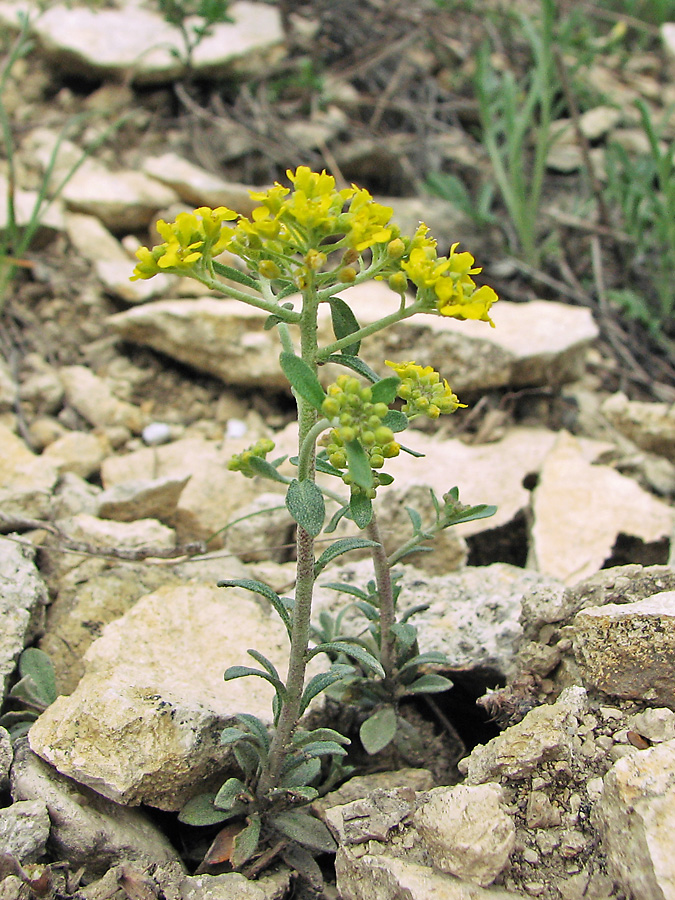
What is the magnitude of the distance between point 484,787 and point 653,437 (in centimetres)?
249

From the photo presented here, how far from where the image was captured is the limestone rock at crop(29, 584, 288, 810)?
196cm

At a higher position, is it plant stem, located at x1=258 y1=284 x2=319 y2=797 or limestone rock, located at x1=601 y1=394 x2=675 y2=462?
plant stem, located at x1=258 y1=284 x2=319 y2=797

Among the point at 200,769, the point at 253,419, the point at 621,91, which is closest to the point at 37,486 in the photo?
the point at 253,419

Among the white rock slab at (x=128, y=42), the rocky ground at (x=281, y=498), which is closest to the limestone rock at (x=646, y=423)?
the rocky ground at (x=281, y=498)

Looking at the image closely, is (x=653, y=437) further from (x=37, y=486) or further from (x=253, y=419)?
(x=37, y=486)

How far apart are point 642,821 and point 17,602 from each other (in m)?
1.81

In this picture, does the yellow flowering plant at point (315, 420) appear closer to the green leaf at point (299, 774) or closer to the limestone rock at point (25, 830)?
the green leaf at point (299, 774)

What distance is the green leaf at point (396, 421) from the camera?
71.2 inches

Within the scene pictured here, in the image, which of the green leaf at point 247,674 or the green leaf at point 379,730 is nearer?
the green leaf at point 247,674

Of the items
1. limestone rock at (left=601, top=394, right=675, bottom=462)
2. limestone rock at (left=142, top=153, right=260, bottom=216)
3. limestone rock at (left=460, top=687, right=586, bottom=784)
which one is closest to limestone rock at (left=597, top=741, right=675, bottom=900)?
limestone rock at (left=460, top=687, right=586, bottom=784)

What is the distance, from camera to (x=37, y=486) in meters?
3.02

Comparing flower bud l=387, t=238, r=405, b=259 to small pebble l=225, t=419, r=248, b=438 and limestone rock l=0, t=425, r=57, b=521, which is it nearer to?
limestone rock l=0, t=425, r=57, b=521

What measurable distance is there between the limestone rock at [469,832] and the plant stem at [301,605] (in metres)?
0.40

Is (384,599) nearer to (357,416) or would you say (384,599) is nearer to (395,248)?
(357,416)
